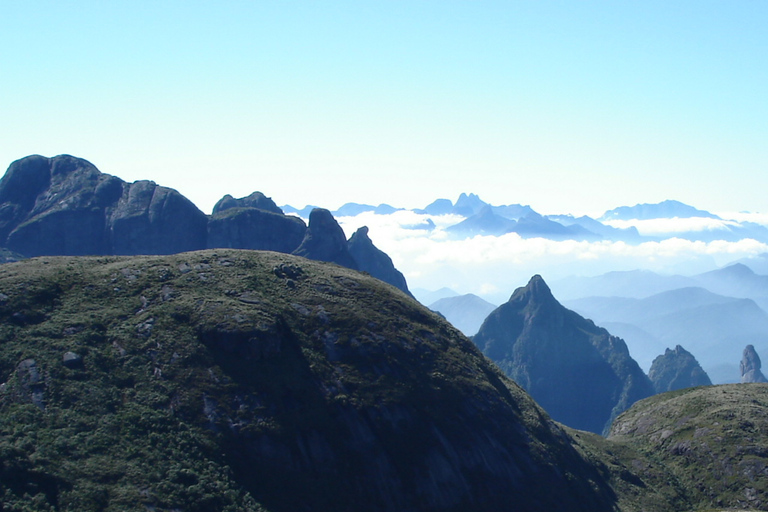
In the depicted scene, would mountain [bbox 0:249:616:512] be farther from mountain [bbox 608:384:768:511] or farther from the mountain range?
mountain [bbox 608:384:768:511]

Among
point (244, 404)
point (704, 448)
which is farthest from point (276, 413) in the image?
point (704, 448)

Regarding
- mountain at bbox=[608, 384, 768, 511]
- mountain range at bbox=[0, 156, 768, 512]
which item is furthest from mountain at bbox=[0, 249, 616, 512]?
mountain at bbox=[608, 384, 768, 511]

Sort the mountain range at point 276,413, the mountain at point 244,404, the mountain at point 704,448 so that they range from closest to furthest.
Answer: the mountain at point 244,404 → the mountain range at point 276,413 → the mountain at point 704,448

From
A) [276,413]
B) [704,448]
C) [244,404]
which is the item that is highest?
[244,404]

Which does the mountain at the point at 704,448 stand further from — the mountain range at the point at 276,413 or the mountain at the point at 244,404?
the mountain at the point at 244,404

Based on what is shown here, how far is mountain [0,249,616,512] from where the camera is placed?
6800 centimetres

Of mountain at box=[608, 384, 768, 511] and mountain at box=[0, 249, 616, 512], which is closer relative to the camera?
mountain at box=[0, 249, 616, 512]

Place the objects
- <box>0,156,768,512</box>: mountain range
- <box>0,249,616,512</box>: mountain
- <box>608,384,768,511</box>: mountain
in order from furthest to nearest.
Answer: <box>608,384,768,511</box>: mountain
<box>0,156,768,512</box>: mountain range
<box>0,249,616,512</box>: mountain

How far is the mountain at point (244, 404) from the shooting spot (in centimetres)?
6800

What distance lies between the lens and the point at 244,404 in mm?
81000

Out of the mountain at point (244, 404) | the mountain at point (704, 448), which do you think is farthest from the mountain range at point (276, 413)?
the mountain at point (704, 448)

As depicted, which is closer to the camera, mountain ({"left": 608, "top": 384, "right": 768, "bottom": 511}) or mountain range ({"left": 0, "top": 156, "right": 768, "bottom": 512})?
mountain range ({"left": 0, "top": 156, "right": 768, "bottom": 512})

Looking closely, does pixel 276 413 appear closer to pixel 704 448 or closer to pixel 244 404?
pixel 244 404

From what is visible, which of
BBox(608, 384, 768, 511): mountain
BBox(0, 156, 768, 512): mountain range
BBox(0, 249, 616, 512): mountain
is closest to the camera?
BBox(0, 249, 616, 512): mountain
